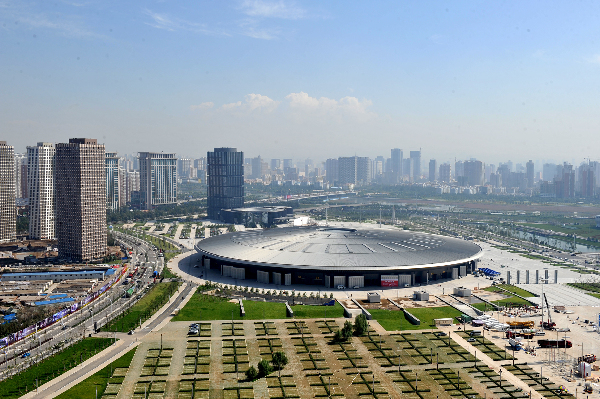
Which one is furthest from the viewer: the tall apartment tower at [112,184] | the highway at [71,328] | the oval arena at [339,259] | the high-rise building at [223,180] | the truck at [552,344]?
the tall apartment tower at [112,184]

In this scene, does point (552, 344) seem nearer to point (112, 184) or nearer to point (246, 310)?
point (246, 310)

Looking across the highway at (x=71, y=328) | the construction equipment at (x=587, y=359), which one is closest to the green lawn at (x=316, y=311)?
the highway at (x=71, y=328)

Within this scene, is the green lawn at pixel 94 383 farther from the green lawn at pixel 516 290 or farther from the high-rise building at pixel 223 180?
the high-rise building at pixel 223 180

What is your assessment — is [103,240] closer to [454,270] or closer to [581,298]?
[454,270]

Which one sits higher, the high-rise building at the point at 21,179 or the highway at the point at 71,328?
the high-rise building at the point at 21,179

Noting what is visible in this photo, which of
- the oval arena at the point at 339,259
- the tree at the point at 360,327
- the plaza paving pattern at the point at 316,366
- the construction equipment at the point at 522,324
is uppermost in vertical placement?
the oval arena at the point at 339,259

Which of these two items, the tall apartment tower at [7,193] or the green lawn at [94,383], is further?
the tall apartment tower at [7,193]

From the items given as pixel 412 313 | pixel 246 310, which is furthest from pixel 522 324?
pixel 246 310
